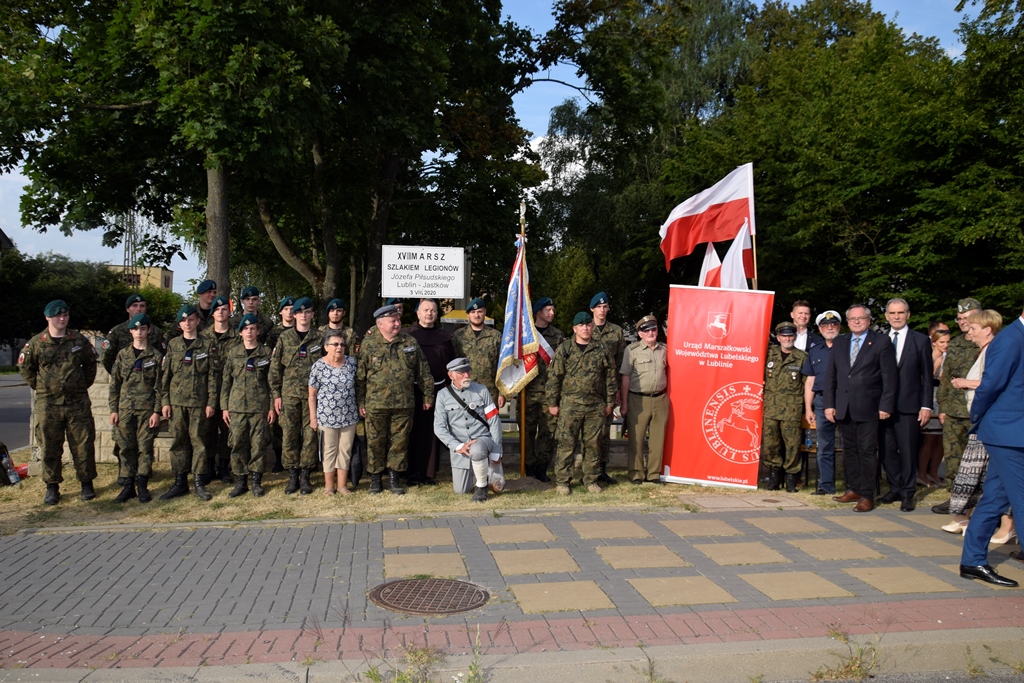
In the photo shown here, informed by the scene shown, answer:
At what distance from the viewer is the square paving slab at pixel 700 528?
700cm

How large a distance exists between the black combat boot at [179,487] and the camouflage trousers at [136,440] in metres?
0.26

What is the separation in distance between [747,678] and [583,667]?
86 cm

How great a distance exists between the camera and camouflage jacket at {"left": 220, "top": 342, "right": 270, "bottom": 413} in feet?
27.4

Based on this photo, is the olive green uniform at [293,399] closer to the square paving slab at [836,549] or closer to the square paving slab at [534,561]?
the square paving slab at [534,561]

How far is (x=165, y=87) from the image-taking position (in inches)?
439

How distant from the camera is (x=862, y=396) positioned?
7.93 metres

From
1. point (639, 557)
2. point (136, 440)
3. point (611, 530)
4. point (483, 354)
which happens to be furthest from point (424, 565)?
point (136, 440)

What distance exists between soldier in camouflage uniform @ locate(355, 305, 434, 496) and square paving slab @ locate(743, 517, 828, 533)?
343cm

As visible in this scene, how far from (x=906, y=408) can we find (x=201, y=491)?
22.9ft

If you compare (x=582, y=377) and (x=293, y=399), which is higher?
(x=582, y=377)

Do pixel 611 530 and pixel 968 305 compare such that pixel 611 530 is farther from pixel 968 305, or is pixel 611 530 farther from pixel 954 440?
pixel 968 305

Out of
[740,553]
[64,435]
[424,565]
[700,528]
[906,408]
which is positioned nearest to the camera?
[424,565]

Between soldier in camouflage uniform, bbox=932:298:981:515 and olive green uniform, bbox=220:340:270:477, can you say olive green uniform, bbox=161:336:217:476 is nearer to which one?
olive green uniform, bbox=220:340:270:477

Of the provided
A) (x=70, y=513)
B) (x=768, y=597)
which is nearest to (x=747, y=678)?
(x=768, y=597)
